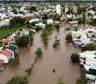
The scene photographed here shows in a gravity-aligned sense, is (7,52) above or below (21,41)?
above

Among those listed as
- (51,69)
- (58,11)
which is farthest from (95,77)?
(58,11)

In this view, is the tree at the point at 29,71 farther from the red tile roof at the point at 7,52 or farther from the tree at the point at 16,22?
the tree at the point at 16,22

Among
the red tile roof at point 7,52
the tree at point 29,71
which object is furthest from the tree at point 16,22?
the tree at point 29,71

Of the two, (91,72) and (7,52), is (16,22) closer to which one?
(7,52)

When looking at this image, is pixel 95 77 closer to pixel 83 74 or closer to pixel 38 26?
pixel 83 74

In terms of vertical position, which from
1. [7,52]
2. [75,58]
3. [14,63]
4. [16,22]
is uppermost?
[7,52]

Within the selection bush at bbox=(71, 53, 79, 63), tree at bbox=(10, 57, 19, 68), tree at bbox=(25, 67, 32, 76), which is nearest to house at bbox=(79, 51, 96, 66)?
bush at bbox=(71, 53, 79, 63)

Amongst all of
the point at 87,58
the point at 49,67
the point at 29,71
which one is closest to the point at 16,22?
the point at 49,67

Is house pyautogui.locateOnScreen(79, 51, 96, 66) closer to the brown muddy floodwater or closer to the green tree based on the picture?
the brown muddy floodwater
